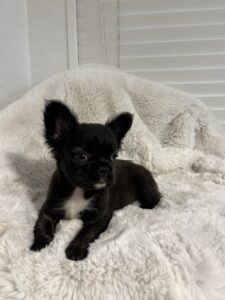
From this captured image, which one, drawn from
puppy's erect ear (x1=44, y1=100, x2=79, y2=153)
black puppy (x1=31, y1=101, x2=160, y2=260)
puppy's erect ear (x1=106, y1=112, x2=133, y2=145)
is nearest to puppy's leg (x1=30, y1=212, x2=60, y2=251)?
black puppy (x1=31, y1=101, x2=160, y2=260)

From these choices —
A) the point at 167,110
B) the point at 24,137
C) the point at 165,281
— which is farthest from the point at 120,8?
the point at 165,281

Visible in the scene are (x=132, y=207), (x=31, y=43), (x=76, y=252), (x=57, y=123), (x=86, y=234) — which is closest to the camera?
(x=76, y=252)

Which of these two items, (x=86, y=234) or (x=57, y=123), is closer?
(x=86, y=234)

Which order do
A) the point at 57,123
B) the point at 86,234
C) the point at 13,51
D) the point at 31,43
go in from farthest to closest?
the point at 31,43 < the point at 13,51 < the point at 57,123 < the point at 86,234

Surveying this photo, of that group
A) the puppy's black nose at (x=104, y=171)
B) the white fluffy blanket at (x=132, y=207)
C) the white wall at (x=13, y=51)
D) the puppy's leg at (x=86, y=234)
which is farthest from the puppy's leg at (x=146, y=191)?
the white wall at (x=13, y=51)

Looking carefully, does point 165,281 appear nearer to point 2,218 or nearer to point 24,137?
point 2,218

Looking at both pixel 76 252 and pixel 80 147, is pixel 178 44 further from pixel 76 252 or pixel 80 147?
pixel 76 252

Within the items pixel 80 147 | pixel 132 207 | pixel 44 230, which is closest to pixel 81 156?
pixel 80 147
